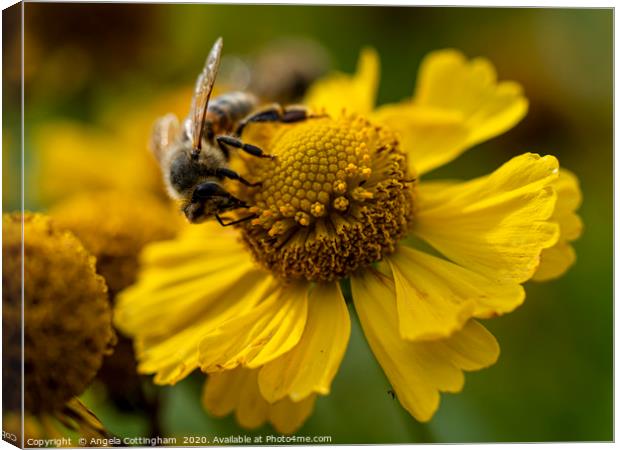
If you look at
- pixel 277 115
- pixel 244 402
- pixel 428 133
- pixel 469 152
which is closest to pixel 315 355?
pixel 244 402

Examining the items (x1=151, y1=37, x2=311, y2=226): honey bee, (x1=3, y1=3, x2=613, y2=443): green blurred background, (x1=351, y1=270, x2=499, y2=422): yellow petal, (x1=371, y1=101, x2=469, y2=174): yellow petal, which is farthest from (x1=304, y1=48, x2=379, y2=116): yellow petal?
(x1=351, y1=270, x2=499, y2=422): yellow petal

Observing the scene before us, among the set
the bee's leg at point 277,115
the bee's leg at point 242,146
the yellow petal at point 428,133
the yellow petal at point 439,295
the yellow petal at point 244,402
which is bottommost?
the yellow petal at point 244,402

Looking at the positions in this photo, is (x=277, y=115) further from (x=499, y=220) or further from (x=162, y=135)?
(x=499, y=220)

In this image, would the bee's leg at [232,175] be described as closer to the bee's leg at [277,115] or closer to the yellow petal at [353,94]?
the bee's leg at [277,115]

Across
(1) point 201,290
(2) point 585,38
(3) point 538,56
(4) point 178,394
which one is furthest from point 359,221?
(3) point 538,56

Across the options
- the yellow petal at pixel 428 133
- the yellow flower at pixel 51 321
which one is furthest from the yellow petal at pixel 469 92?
the yellow flower at pixel 51 321

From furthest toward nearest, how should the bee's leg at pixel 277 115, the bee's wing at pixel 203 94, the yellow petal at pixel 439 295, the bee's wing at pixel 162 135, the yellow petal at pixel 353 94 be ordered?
the yellow petal at pixel 353 94, the bee's wing at pixel 162 135, the bee's leg at pixel 277 115, the bee's wing at pixel 203 94, the yellow petal at pixel 439 295
